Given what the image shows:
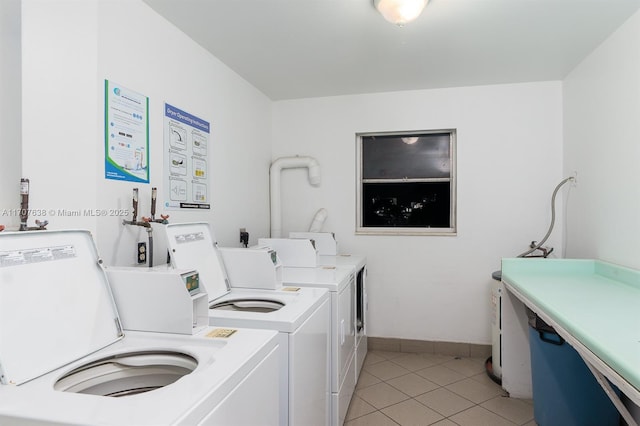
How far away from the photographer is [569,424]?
2043 millimetres

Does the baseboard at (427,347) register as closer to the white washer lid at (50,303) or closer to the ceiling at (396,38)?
the ceiling at (396,38)

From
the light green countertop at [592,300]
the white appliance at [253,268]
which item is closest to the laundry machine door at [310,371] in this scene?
the white appliance at [253,268]

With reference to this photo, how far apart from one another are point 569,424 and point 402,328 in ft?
5.45

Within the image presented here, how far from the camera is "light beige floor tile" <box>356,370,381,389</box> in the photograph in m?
2.94

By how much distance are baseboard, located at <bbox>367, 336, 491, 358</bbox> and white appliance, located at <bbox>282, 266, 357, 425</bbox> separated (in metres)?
0.93

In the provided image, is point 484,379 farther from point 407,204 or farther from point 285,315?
point 285,315

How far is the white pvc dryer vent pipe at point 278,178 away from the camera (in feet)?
12.1

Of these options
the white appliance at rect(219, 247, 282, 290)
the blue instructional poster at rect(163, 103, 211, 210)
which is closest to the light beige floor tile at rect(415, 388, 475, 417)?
the white appliance at rect(219, 247, 282, 290)

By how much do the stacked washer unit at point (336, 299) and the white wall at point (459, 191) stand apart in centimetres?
99

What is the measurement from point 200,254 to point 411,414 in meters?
1.81

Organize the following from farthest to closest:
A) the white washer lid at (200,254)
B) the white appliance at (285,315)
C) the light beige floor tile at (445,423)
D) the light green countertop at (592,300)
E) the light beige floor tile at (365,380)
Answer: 1. the light beige floor tile at (365,380)
2. the light beige floor tile at (445,423)
3. the white washer lid at (200,254)
4. the white appliance at (285,315)
5. the light green countertop at (592,300)

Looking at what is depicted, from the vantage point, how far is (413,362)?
336cm

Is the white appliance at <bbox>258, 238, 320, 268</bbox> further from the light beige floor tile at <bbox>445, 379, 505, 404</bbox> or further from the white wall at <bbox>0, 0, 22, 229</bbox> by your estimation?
the white wall at <bbox>0, 0, 22, 229</bbox>

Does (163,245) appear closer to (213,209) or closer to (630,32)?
(213,209)
